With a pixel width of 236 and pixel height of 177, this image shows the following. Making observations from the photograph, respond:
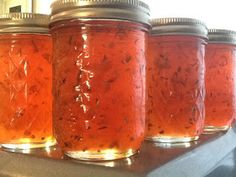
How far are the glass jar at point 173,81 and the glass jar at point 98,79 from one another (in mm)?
105

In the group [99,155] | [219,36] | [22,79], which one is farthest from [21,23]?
[219,36]

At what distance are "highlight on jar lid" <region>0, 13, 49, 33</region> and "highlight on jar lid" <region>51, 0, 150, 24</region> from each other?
0.07 metres

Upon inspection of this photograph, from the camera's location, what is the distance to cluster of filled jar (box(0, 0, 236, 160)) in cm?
39

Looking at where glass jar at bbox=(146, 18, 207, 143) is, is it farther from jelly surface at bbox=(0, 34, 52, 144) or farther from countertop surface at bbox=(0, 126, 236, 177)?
jelly surface at bbox=(0, 34, 52, 144)

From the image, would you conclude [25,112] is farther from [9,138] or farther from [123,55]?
[123,55]

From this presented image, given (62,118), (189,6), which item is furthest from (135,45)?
(189,6)

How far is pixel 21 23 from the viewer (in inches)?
18.4

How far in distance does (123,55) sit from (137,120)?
9cm

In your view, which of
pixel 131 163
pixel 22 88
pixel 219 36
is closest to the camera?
pixel 131 163

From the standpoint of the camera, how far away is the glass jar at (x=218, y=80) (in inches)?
24.8

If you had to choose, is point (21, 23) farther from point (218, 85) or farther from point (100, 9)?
point (218, 85)

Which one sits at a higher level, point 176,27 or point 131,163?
point 176,27

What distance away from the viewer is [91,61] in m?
0.39

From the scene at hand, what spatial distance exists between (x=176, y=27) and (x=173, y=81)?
9 centimetres
